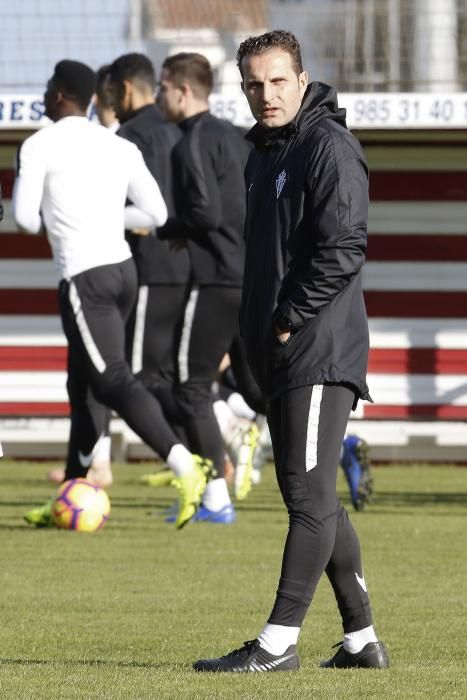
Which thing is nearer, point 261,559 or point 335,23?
point 261,559

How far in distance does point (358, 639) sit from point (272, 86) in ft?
5.47

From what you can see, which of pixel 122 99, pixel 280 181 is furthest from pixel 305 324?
pixel 122 99

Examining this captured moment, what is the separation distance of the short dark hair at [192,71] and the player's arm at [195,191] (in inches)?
9.9

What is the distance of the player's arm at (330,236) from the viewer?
531 cm

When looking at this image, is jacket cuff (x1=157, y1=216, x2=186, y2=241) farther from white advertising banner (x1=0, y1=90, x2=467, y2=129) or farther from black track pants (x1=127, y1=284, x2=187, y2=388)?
white advertising banner (x1=0, y1=90, x2=467, y2=129)

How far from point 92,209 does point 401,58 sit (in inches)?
330

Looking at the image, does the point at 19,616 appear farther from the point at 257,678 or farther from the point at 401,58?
the point at 401,58

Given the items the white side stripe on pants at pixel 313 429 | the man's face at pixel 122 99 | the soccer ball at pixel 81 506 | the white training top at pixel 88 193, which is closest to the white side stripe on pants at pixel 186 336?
the white training top at pixel 88 193

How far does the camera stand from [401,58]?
56.0 ft

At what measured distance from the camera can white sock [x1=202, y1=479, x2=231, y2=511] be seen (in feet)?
32.5

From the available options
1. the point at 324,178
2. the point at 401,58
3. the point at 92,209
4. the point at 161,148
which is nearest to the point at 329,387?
the point at 324,178

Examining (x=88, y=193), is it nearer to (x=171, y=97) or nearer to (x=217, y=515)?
(x=171, y=97)

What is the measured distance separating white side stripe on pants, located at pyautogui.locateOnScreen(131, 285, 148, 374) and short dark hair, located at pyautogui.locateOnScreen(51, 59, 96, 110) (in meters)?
1.78

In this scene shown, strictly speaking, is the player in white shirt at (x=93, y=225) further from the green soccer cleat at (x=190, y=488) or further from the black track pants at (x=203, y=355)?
the black track pants at (x=203, y=355)
